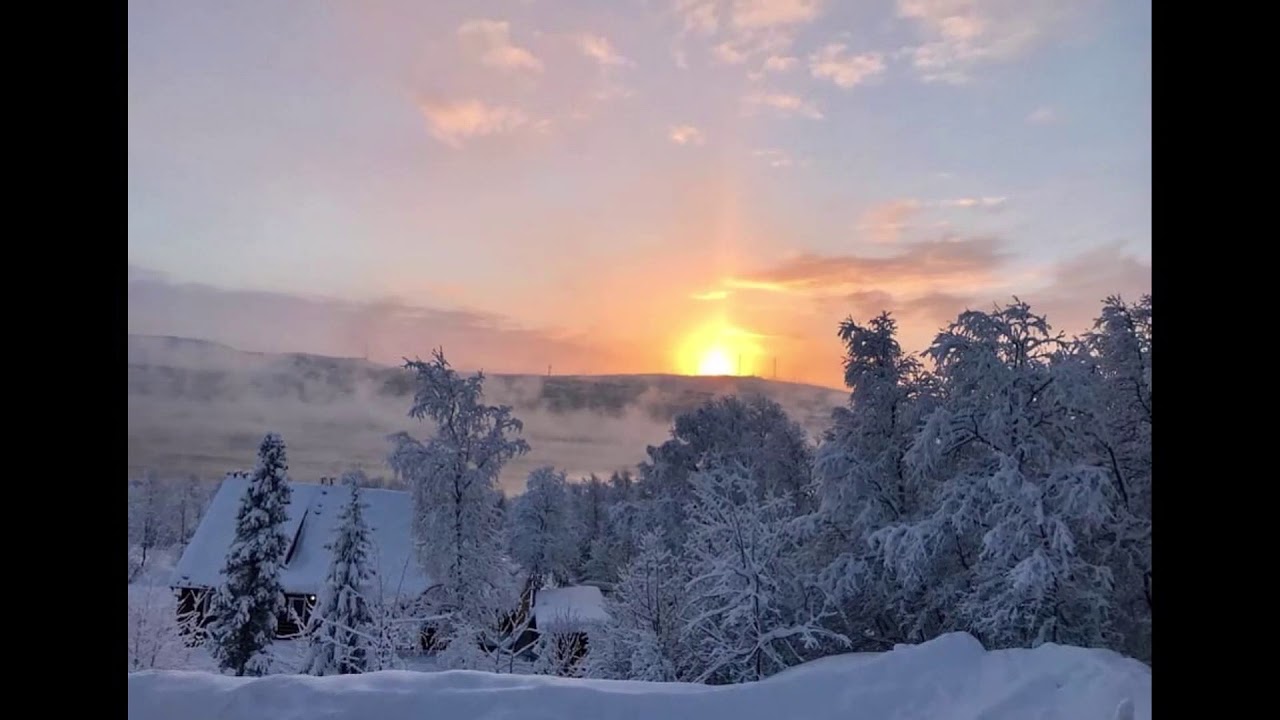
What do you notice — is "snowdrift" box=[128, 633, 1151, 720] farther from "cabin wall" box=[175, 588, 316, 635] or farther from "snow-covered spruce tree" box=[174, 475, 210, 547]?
"cabin wall" box=[175, 588, 316, 635]

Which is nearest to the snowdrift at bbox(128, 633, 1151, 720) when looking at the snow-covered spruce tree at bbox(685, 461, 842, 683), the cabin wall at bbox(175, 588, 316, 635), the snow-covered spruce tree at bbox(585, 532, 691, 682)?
the snow-covered spruce tree at bbox(685, 461, 842, 683)

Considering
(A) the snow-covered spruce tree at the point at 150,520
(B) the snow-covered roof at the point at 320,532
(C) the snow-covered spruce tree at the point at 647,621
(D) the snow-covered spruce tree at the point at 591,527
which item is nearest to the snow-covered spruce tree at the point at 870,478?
(C) the snow-covered spruce tree at the point at 647,621

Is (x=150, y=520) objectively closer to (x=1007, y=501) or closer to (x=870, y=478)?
(x=870, y=478)

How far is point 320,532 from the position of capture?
8625 mm

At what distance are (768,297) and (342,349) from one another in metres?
3.34

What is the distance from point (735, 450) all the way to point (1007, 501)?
7.58 ft

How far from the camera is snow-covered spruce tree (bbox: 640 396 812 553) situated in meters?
7.99

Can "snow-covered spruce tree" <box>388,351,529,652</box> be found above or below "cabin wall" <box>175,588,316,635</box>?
above

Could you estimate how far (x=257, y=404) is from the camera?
6.90 m

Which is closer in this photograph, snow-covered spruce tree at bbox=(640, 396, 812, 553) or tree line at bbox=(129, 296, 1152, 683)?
tree line at bbox=(129, 296, 1152, 683)

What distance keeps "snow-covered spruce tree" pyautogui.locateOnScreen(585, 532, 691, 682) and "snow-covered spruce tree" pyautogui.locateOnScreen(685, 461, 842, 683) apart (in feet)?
1.23

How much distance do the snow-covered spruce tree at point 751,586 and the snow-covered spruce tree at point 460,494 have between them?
73.3 inches

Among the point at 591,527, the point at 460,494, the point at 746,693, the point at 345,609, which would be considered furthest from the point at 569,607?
the point at 746,693
